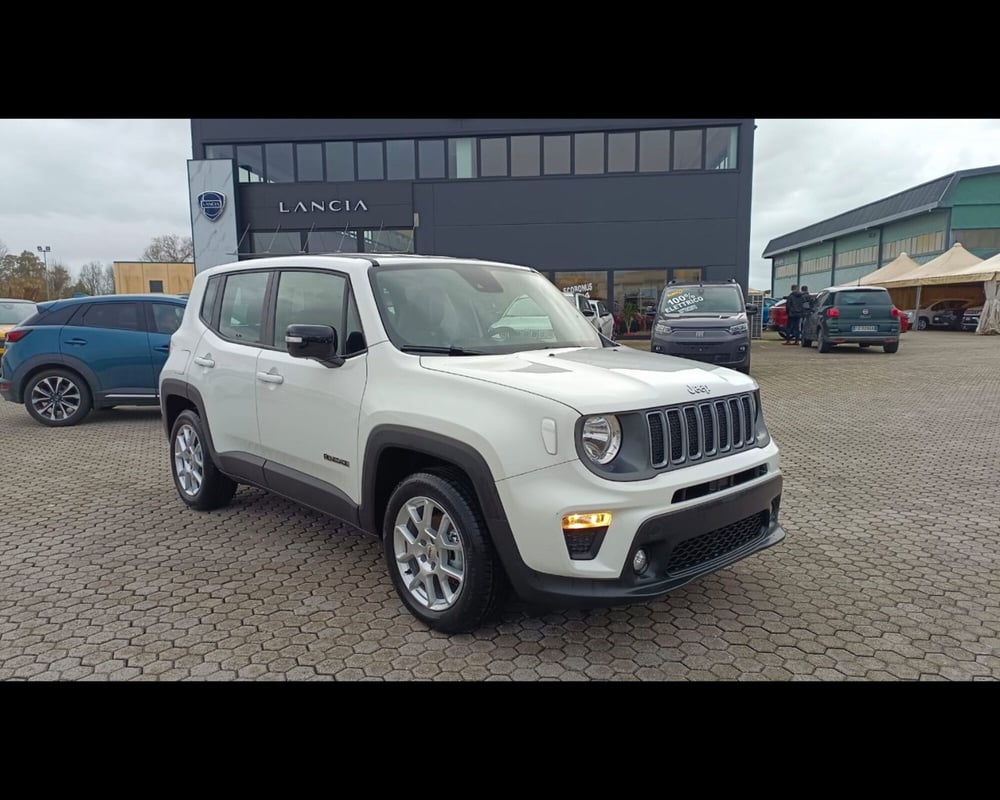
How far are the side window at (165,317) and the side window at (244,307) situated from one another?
492cm

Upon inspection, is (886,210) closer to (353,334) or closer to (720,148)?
(720,148)

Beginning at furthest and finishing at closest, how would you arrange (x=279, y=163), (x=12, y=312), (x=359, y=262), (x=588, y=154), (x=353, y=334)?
1. (x=279, y=163)
2. (x=588, y=154)
3. (x=12, y=312)
4. (x=359, y=262)
5. (x=353, y=334)

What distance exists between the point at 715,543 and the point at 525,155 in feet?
77.9

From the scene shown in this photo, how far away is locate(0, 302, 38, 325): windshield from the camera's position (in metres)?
12.7

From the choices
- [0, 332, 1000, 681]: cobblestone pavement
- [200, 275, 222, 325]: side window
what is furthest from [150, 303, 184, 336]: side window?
[200, 275, 222, 325]: side window

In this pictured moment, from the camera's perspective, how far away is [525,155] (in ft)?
81.8

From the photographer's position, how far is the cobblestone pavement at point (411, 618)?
3.08 m

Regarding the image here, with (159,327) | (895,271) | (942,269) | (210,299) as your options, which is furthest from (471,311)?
(895,271)

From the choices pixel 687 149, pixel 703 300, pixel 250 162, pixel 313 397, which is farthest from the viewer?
pixel 250 162

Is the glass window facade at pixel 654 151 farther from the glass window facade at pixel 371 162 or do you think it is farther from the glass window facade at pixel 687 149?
the glass window facade at pixel 371 162

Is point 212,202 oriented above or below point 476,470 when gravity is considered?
above

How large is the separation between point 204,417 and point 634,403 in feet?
10.9

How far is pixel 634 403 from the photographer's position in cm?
294
